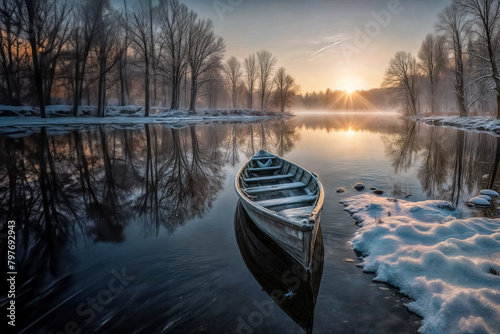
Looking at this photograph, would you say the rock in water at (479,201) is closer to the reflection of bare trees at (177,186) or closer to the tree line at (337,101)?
the reflection of bare trees at (177,186)

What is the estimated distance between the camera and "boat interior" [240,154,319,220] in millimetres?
6367

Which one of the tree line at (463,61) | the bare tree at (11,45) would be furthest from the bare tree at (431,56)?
the bare tree at (11,45)

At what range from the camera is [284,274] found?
16.2 ft

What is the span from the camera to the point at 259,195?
7.68m

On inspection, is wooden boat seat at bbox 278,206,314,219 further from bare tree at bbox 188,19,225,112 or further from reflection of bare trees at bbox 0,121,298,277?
bare tree at bbox 188,19,225,112

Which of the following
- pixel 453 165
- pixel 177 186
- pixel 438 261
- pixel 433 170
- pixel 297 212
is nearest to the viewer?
pixel 438 261

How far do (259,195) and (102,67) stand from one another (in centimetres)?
3567

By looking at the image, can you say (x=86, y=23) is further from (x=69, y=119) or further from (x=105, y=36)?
(x=69, y=119)

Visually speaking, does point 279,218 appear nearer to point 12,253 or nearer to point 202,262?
point 202,262

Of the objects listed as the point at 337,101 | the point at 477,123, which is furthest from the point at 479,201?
the point at 337,101

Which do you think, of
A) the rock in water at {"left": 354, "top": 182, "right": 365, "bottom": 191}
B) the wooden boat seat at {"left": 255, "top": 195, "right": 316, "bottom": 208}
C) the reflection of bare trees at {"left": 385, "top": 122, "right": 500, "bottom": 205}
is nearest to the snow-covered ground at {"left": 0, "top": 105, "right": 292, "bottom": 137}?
the wooden boat seat at {"left": 255, "top": 195, "right": 316, "bottom": 208}
